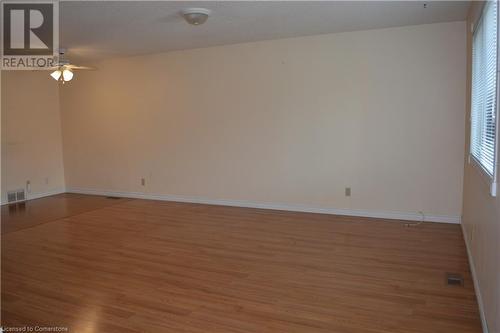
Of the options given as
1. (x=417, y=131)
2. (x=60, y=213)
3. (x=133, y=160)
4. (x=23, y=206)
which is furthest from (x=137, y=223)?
(x=417, y=131)

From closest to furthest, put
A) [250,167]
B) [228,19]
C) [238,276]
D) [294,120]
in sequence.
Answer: [238,276] → [228,19] → [294,120] → [250,167]

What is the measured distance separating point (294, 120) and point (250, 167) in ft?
3.20

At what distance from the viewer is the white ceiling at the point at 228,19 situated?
3.91m

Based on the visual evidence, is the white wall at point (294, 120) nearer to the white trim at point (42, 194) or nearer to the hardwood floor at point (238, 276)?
the hardwood floor at point (238, 276)

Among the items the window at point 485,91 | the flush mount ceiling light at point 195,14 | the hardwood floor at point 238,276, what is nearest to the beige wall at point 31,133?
the hardwood floor at point 238,276

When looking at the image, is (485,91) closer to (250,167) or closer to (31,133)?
(250,167)

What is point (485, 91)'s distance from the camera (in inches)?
117

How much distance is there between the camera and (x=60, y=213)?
588 centimetres

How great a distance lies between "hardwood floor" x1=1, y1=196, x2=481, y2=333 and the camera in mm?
2609

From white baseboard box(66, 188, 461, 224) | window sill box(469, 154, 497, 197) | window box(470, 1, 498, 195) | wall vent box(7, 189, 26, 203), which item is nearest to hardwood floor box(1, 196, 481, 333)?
white baseboard box(66, 188, 461, 224)

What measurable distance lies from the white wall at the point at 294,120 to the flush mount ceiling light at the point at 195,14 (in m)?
1.67

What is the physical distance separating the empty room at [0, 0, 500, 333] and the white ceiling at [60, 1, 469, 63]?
37 mm

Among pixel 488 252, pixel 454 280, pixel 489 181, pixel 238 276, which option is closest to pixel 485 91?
pixel 489 181

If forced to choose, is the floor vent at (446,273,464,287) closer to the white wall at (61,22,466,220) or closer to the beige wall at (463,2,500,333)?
the beige wall at (463,2,500,333)
